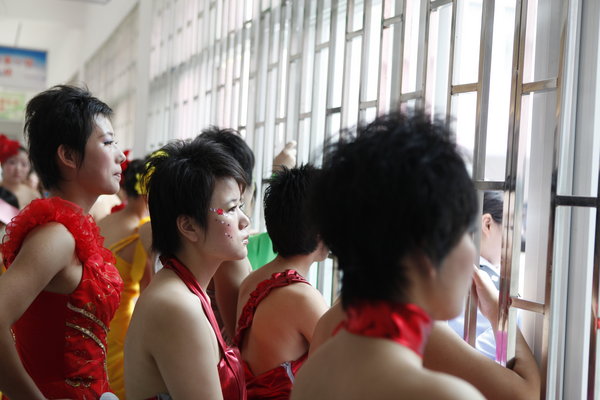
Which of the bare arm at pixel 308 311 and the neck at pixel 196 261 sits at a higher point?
the neck at pixel 196 261

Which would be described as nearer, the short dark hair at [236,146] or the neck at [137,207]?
the short dark hair at [236,146]

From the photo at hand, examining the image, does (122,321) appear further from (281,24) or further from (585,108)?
(585,108)

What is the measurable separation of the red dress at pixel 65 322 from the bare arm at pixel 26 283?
0.14 feet

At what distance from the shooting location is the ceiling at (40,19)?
8406 millimetres

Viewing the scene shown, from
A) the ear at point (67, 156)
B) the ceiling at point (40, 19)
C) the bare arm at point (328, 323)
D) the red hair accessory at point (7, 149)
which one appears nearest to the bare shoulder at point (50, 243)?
the ear at point (67, 156)

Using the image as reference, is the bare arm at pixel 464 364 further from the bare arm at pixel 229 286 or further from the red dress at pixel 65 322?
the bare arm at pixel 229 286

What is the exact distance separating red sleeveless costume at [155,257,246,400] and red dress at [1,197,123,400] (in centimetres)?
25

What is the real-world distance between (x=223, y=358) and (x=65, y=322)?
43 cm

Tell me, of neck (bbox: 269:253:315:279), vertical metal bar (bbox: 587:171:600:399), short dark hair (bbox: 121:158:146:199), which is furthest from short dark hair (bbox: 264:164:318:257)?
short dark hair (bbox: 121:158:146:199)

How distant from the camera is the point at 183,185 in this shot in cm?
173

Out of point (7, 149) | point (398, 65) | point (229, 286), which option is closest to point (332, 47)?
point (398, 65)

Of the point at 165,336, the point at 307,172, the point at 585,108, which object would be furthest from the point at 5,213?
the point at 585,108

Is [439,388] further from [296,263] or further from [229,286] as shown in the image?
[229,286]

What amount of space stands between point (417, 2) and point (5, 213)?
1.96 m
